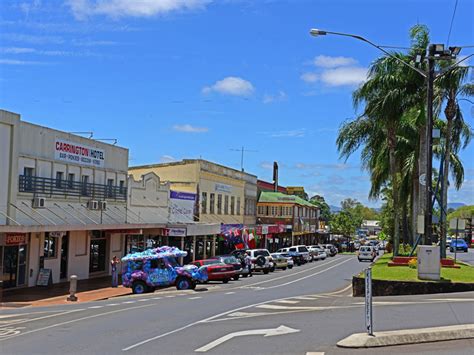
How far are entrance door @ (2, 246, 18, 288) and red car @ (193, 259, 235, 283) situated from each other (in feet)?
30.8

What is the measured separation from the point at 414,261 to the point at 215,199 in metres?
31.1

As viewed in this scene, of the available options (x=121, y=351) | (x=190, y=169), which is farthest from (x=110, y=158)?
(x=121, y=351)

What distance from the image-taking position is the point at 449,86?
95.3 feet

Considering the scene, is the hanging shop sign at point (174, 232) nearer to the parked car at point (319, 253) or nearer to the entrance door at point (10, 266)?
the entrance door at point (10, 266)

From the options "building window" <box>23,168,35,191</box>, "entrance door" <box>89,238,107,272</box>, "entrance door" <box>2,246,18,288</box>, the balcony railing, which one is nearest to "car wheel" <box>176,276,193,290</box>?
"entrance door" <box>2,246,18,288</box>

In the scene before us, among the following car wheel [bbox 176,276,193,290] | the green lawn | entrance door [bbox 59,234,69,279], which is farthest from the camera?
entrance door [bbox 59,234,69,279]

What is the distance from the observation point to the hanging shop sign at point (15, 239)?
2727cm

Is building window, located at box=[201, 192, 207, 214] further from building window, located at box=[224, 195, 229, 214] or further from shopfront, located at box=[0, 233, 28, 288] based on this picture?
shopfront, located at box=[0, 233, 28, 288]

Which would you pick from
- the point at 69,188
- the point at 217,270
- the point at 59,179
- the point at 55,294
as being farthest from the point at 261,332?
the point at 69,188

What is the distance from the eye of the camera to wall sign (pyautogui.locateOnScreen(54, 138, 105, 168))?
32.8 m

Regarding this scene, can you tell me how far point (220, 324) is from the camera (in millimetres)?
15555

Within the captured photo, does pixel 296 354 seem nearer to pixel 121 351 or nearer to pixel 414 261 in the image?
pixel 121 351

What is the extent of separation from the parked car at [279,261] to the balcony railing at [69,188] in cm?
1419

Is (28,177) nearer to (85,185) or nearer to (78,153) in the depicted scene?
(78,153)
